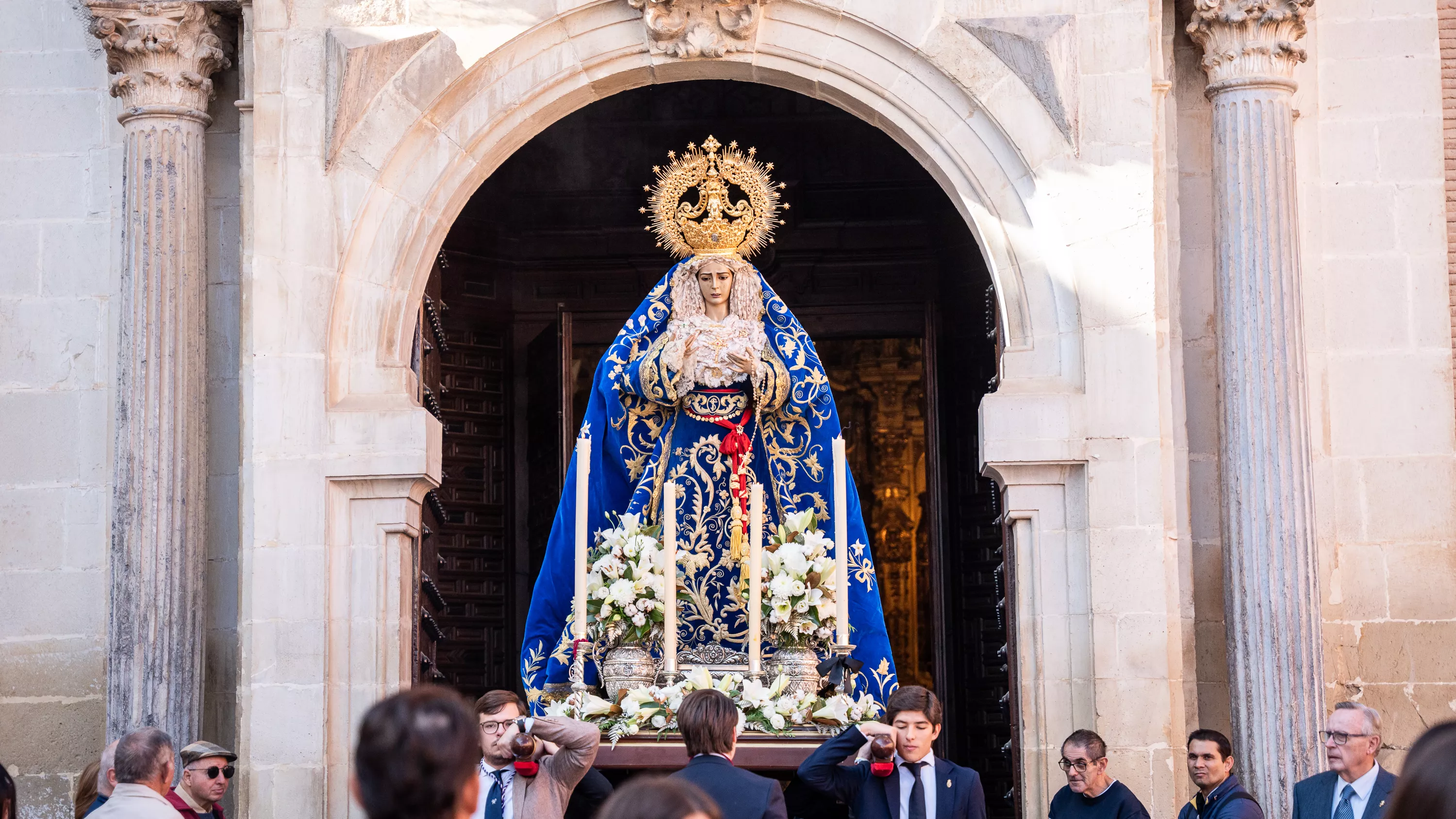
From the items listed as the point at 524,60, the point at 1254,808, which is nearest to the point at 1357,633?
the point at 1254,808

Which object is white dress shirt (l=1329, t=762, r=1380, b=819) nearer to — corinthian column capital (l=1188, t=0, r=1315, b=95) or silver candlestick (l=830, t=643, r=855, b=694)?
silver candlestick (l=830, t=643, r=855, b=694)

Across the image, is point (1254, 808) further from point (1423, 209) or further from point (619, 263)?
point (619, 263)

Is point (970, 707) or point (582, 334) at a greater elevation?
point (582, 334)

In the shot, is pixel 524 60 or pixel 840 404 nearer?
pixel 524 60

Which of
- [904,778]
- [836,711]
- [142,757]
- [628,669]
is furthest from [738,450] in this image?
[142,757]

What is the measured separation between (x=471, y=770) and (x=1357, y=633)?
241 inches

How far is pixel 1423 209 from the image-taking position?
845 cm

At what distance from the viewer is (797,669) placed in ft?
25.3

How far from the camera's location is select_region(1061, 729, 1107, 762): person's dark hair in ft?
21.4

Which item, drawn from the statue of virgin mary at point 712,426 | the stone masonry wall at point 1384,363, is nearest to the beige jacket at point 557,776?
the statue of virgin mary at point 712,426

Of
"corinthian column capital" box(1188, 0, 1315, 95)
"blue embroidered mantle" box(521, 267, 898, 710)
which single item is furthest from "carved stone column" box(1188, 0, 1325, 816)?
"blue embroidered mantle" box(521, 267, 898, 710)

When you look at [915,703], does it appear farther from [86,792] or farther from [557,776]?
[86,792]

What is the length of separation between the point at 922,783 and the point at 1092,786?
0.74 metres

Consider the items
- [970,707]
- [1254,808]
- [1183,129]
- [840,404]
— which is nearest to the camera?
[1254,808]
